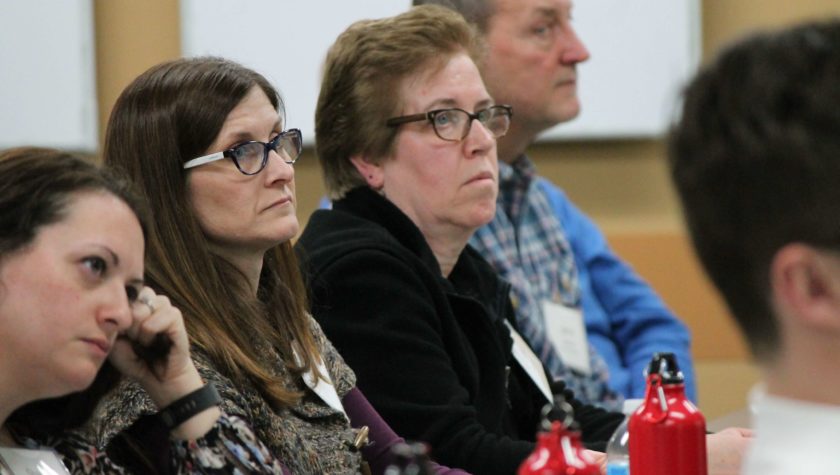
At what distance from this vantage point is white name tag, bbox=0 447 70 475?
1.55 m

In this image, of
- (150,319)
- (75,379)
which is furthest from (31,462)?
(150,319)

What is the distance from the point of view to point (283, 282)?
2.35 m

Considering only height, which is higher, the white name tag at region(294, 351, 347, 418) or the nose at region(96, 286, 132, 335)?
the nose at region(96, 286, 132, 335)

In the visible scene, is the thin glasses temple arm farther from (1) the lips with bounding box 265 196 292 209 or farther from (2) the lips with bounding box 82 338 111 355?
(2) the lips with bounding box 82 338 111 355

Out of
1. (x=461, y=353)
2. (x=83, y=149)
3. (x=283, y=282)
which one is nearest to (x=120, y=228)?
(x=283, y=282)

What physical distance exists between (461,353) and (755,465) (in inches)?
60.4

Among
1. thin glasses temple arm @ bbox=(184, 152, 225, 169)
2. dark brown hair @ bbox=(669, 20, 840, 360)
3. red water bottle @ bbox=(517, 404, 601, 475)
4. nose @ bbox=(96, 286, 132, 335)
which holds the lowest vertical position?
red water bottle @ bbox=(517, 404, 601, 475)

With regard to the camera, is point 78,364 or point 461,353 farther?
point 461,353

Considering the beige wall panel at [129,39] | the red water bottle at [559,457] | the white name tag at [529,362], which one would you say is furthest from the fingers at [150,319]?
the beige wall panel at [129,39]

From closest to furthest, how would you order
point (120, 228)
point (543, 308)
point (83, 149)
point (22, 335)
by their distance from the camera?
point (22, 335)
point (120, 228)
point (543, 308)
point (83, 149)

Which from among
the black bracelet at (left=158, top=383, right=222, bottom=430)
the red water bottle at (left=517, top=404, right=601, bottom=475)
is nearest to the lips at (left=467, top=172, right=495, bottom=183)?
the black bracelet at (left=158, top=383, right=222, bottom=430)

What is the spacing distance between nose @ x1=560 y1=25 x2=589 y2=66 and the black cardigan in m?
1.15

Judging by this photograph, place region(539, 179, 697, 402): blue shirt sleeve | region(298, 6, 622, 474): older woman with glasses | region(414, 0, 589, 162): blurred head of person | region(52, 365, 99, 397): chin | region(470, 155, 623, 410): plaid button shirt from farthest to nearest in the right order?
region(539, 179, 697, 402): blue shirt sleeve < region(414, 0, 589, 162): blurred head of person < region(470, 155, 623, 410): plaid button shirt < region(298, 6, 622, 474): older woman with glasses < region(52, 365, 99, 397): chin

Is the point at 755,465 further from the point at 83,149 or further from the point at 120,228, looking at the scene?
the point at 83,149
